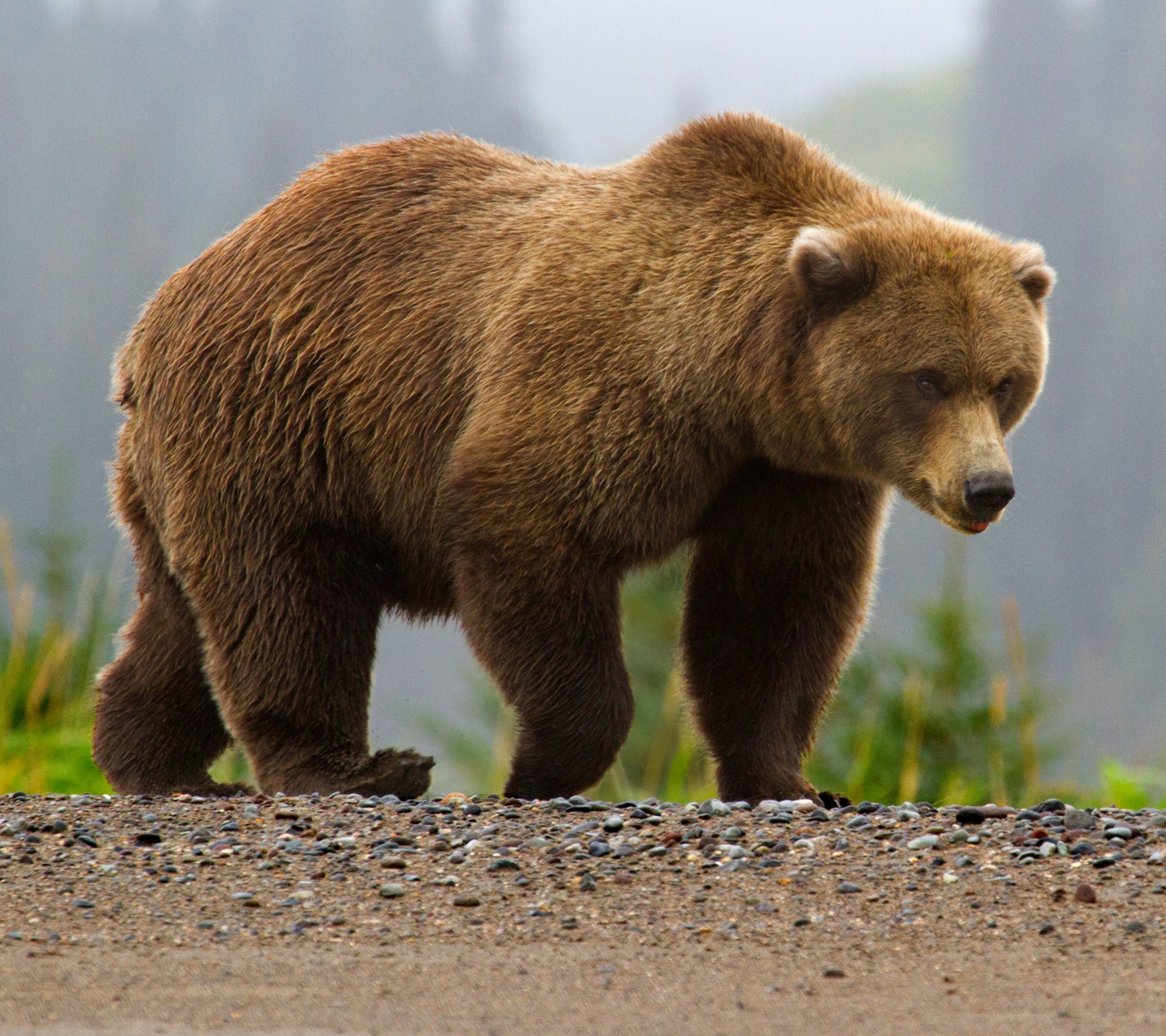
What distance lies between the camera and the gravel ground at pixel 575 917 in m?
3.15

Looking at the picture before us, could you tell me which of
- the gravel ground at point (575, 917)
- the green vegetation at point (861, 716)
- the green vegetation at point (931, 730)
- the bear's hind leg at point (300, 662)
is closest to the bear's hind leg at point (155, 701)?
the bear's hind leg at point (300, 662)

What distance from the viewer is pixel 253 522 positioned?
6.02 metres

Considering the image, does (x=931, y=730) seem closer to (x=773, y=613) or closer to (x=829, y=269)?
(x=773, y=613)

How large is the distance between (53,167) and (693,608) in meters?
82.4

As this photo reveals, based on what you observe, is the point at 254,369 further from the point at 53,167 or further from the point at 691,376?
the point at 53,167

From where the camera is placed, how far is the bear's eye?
5.04 metres

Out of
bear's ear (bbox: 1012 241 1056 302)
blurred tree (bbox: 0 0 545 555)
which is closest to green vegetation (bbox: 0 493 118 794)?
bear's ear (bbox: 1012 241 1056 302)

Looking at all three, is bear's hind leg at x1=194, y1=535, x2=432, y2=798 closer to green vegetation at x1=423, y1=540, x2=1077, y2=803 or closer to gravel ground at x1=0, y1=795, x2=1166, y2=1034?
gravel ground at x1=0, y1=795, x2=1166, y2=1034

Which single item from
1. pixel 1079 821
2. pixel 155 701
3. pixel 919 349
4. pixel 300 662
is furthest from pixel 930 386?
pixel 155 701

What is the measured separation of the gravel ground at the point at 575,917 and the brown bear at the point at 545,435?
0.98 meters

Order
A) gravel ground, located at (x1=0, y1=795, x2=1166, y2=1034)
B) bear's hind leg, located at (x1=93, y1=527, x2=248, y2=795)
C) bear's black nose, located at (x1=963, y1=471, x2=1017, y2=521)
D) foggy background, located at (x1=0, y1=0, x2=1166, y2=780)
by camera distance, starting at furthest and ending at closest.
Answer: foggy background, located at (x1=0, y1=0, x2=1166, y2=780) → bear's hind leg, located at (x1=93, y1=527, x2=248, y2=795) → bear's black nose, located at (x1=963, y1=471, x2=1017, y2=521) → gravel ground, located at (x1=0, y1=795, x2=1166, y2=1034)

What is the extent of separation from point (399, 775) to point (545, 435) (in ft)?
4.49

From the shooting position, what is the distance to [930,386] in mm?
5055

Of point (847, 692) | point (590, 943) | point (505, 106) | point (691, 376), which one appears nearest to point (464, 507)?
point (691, 376)
